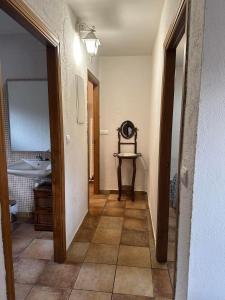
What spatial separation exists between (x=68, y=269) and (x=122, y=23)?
2642 millimetres

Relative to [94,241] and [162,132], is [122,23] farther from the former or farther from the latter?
[94,241]

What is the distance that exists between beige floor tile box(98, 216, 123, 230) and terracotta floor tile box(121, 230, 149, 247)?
0.18 m

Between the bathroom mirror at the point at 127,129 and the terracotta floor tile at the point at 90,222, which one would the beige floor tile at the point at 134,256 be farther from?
the bathroom mirror at the point at 127,129

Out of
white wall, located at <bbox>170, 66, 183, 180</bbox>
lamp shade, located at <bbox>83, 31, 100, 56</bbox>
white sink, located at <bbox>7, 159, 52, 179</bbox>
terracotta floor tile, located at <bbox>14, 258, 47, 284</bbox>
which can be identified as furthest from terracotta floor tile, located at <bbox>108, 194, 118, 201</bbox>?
lamp shade, located at <bbox>83, 31, 100, 56</bbox>

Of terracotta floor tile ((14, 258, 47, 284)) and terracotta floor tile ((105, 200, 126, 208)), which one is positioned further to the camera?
terracotta floor tile ((105, 200, 126, 208))

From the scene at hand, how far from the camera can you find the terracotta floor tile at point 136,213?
336cm

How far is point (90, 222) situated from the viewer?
10.3 feet

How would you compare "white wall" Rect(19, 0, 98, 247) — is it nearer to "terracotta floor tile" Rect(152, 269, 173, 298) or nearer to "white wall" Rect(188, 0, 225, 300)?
"terracotta floor tile" Rect(152, 269, 173, 298)

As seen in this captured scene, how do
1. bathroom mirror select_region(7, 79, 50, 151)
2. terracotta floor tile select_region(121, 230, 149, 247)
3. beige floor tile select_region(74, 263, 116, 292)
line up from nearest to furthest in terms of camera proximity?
1. beige floor tile select_region(74, 263, 116, 292)
2. terracotta floor tile select_region(121, 230, 149, 247)
3. bathroom mirror select_region(7, 79, 50, 151)

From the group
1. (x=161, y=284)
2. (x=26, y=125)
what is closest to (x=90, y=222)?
(x=161, y=284)

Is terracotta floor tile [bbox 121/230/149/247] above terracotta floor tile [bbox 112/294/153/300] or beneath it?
above

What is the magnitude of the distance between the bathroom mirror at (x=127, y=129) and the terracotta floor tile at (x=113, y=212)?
1.30 meters

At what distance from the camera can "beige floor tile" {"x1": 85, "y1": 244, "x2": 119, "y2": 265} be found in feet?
7.56

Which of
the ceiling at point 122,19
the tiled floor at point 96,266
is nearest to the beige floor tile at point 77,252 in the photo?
the tiled floor at point 96,266
